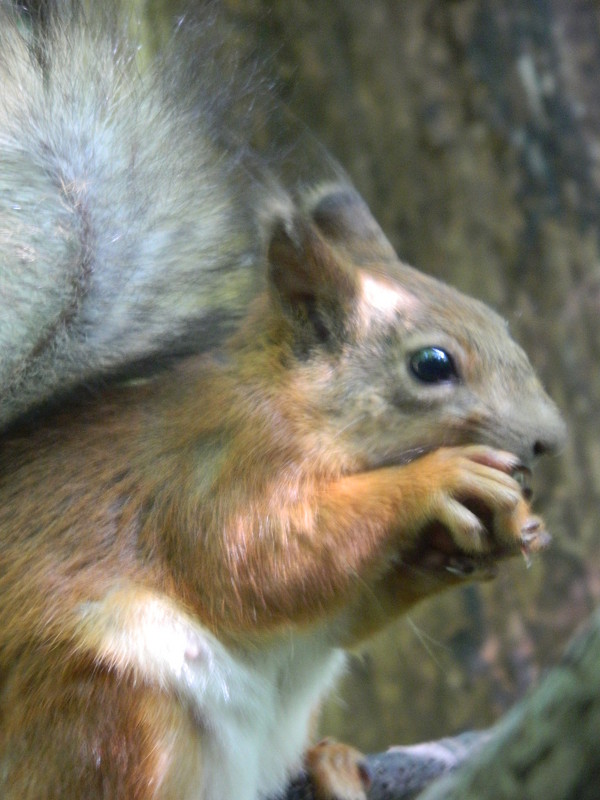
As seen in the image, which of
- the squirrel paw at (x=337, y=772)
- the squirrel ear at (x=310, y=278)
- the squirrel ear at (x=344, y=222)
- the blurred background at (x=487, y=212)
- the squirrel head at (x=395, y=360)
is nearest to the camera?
the squirrel head at (x=395, y=360)

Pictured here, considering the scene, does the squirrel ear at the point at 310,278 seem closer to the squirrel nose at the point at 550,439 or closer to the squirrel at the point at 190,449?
the squirrel at the point at 190,449

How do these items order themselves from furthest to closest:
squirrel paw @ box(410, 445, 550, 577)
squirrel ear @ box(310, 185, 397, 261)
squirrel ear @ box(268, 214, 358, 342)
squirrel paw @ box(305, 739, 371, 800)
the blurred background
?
the blurred background
squirrel ear @ box(310, 185, 397, 261)
squirrel paw @ box(305, 739, 371, 800)
squirrel ear @ box(268, 214, 358, 342)
squirrel paw @ box(410, 445, 550, 577)

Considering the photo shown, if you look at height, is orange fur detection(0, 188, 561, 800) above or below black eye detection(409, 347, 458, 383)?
below

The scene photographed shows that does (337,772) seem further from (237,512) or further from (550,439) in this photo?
(550,439)

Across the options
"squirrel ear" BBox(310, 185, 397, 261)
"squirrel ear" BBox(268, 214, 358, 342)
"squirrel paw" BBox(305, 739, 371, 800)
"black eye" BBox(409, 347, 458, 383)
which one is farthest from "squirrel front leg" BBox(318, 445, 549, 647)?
"squirrel ear" BBox(310, 185, 397, 261)

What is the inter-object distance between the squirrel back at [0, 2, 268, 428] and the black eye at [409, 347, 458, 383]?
0.39 m

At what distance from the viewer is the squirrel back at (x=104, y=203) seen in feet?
5.83

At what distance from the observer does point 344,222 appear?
2221 millimetres

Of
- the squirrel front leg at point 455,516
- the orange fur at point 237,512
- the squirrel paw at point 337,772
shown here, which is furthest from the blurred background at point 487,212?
the squirrel front leg at point 455,516

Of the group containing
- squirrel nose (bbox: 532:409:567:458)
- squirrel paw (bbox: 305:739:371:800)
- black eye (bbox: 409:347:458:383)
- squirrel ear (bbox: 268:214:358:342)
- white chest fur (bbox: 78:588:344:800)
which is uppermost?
squirrel ear (bbox: 268:214:358:342)

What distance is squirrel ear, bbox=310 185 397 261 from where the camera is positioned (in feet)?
7.26

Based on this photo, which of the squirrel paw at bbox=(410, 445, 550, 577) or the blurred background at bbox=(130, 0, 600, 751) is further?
the blurred background at bbox=(130, 0, 600, 751)

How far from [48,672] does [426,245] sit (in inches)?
71.3

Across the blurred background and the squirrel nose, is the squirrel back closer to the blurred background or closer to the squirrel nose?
the squirrel nose
